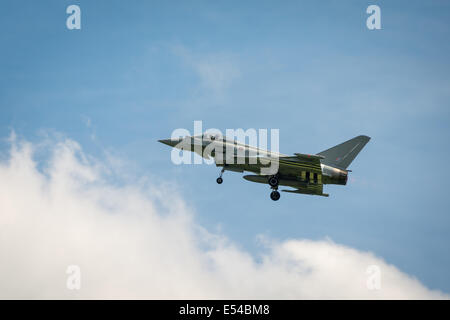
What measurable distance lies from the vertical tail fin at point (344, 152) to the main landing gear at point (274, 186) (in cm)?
463

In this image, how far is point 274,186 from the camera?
147 ft

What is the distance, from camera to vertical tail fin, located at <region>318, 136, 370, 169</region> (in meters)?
45.0

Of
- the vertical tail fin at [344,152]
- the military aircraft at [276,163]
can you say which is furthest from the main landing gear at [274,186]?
the vertical tail fin at [344,152]

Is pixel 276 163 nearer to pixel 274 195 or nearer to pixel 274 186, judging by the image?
pixel 274 186

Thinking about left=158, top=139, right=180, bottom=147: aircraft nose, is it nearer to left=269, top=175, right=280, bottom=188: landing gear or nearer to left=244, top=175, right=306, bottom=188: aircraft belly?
left=244, top=175, right=306, bottom=188: aircraft belly

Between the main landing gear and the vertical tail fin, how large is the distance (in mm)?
4631

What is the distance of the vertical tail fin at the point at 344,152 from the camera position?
45031mm

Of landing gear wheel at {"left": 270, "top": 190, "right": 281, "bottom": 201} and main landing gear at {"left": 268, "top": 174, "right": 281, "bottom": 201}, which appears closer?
main landing gear at {"left": 268, "top": 174, "right": 281, "bottom": 201}

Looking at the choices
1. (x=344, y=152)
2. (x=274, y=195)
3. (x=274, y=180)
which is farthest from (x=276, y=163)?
(x=344, y=152)

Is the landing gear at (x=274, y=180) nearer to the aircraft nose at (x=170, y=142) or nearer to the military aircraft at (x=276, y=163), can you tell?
the military aircraft at (x=276, y=163)

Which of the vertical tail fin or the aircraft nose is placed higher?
the aircraft nose

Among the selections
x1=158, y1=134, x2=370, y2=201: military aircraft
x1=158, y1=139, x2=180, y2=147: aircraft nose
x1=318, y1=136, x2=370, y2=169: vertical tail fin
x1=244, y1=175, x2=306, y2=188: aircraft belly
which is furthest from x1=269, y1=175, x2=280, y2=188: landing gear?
x1=158, y1=139, x2=180, y2=147: aircraft nose

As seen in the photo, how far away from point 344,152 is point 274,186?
705 cm
